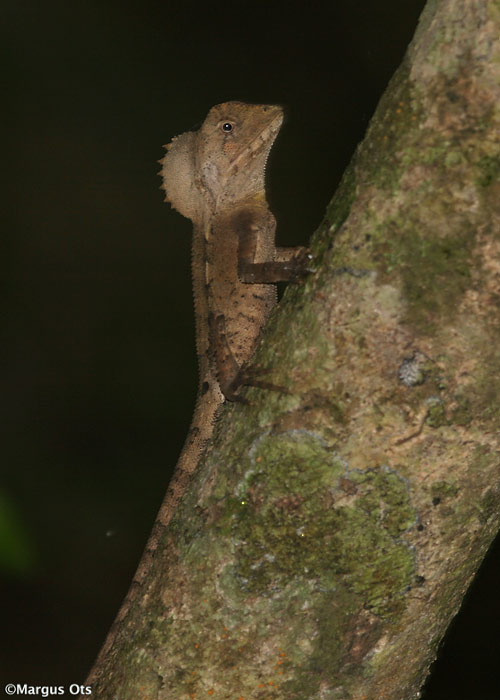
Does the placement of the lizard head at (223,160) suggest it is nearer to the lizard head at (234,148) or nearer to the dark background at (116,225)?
the lizard head at (234,148)

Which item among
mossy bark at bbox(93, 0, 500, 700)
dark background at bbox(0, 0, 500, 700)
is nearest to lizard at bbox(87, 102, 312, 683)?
mossy bark at bbox(93, 0, 500, 700)

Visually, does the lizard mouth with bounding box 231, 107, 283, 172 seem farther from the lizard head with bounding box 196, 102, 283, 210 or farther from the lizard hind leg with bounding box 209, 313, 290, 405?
the lizard hind leg with bounding box 209, 313, 290, 405

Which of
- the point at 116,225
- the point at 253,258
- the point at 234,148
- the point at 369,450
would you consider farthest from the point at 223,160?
the point at 116,225

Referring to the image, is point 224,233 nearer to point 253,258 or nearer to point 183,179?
point 253,258

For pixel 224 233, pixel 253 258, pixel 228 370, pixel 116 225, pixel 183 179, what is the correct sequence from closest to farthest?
pixel 228 370
pixel 253 258
pixel 224 233
pixel 183 179
pixel 116 225

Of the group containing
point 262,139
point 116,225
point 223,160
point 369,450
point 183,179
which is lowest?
point 116,225

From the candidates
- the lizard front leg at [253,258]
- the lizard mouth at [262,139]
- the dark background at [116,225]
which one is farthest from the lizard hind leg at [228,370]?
the dark background at [116,225]
